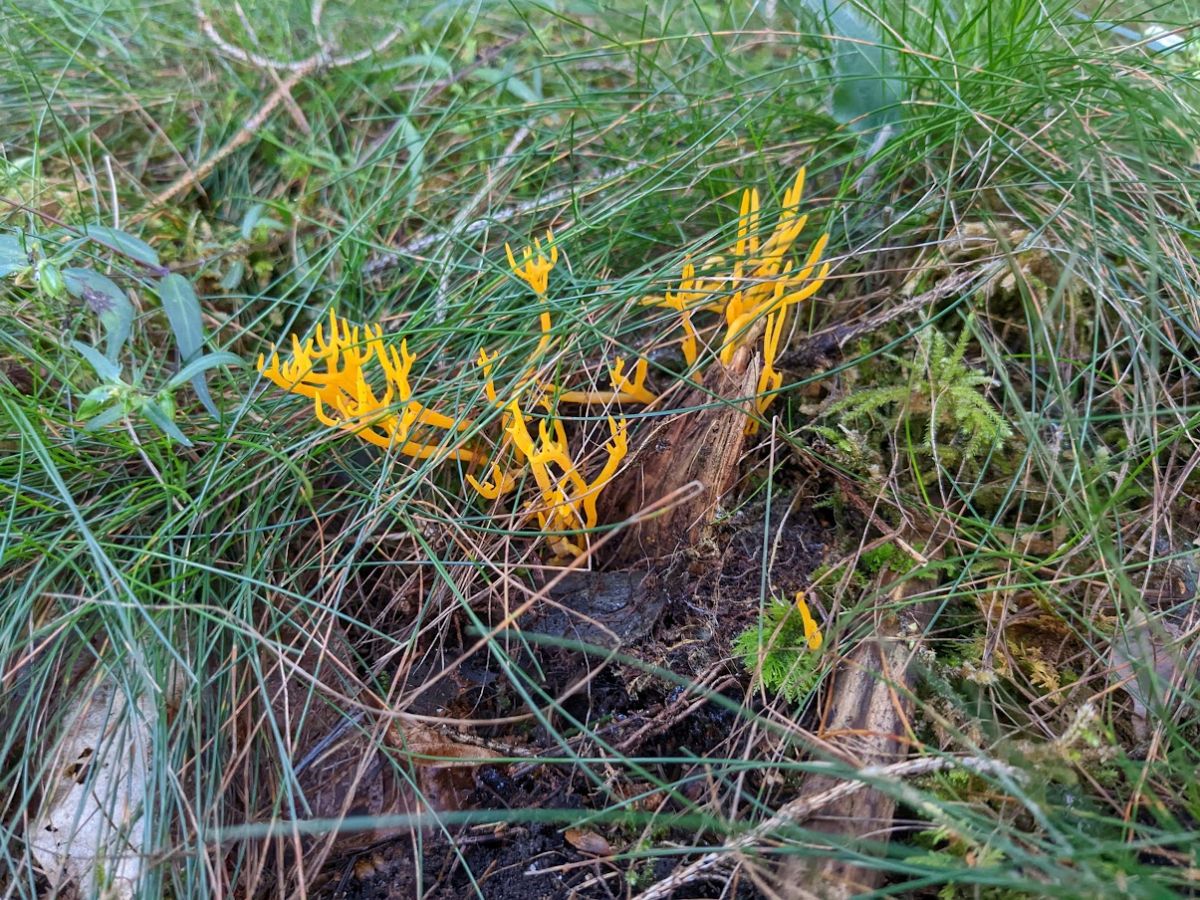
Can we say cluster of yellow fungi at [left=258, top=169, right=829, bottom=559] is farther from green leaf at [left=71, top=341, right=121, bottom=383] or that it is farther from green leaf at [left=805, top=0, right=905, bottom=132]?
green leaf at [left=805, top=0, right=905, bottom=132]

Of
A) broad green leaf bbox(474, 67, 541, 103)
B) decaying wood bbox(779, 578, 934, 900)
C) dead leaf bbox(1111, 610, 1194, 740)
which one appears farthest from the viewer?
broad green leaf bbox(474, 67, 541, 103)

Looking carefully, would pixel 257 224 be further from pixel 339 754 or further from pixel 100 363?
pixel 339 754

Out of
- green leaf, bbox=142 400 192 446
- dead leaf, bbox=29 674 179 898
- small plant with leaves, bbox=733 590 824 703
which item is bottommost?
dead leaf, bbox=29 674 179 898

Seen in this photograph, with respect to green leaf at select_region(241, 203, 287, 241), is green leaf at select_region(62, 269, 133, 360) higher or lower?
higher

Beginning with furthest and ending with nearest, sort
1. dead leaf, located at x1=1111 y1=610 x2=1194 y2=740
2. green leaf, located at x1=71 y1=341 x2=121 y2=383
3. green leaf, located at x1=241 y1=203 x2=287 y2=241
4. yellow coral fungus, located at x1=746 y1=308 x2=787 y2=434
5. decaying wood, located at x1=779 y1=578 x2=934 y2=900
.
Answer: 1. green leaf, located at x1=241 y1=203 x2=287 y2=241
2. yellow coral fungus, located at x1=746 y1=308 x2=787 y2=434
3. green leaf, located at x1=71 y1=341 x2=121 y2=383
4. dead leaf, located at x1=1111 y1=610 x2=1194 y2=740
5. decaying wood, located at x1=779 y1=578 x2=934 y2=900

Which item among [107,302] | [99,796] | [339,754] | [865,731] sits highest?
[107,302]

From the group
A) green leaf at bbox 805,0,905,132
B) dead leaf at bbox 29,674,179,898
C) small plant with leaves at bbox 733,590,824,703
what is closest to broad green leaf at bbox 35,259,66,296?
dead leaf at bbox 29,674,179,898

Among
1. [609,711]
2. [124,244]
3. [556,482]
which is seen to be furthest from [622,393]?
[124,244]
